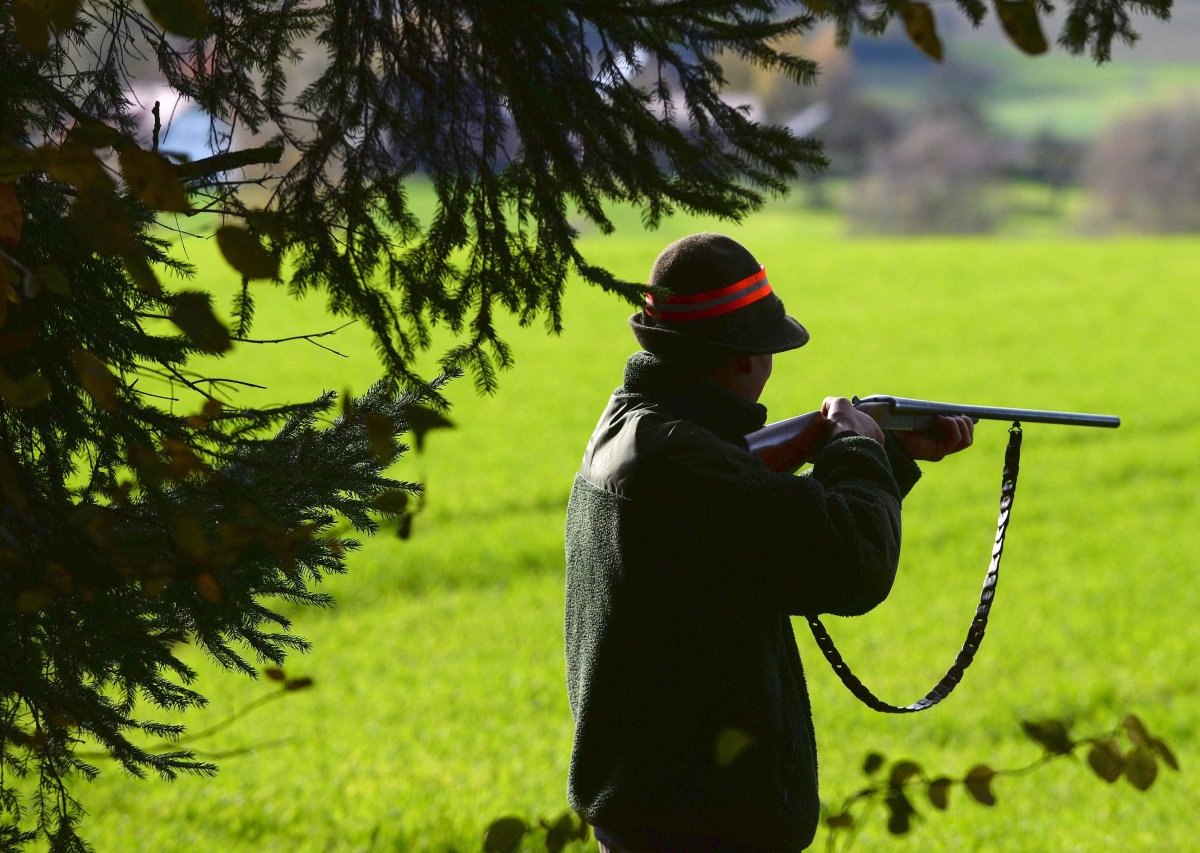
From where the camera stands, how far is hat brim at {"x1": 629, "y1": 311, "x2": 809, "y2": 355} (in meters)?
2.63

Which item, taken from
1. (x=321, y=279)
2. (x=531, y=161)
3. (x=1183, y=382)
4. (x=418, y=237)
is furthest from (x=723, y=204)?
(x=1183, y=382)

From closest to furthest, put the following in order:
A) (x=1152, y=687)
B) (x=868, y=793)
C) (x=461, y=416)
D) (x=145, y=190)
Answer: (x=145, y=190)
(x=868, y=793)
(x=1152, y=687)
(x=461, y=416)

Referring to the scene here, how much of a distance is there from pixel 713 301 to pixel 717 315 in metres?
0.03

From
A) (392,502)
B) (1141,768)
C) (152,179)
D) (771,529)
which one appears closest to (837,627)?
(1141,768)

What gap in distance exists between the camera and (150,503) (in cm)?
265

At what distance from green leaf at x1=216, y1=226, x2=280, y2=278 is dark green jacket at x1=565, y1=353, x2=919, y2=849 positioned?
3.05 feet

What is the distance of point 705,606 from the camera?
2.55 m

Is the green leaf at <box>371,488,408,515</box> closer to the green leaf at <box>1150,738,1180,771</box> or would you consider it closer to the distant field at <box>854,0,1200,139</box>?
the green leaf at <box>1150,738,1180,771</box>

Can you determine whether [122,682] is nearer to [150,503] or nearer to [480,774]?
[150,503]

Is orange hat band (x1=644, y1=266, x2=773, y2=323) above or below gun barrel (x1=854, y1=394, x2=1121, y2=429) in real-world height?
above

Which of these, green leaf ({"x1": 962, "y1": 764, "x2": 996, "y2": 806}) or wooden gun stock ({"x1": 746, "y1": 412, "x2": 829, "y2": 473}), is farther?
green leaf ({"x1": 962, "y1": 764, "x2": 996, "y2": 806})

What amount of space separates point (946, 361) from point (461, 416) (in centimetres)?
853

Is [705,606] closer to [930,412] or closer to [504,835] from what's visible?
[504,835]

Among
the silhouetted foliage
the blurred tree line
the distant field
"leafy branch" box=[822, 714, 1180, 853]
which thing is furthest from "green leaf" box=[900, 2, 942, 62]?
the distant field
